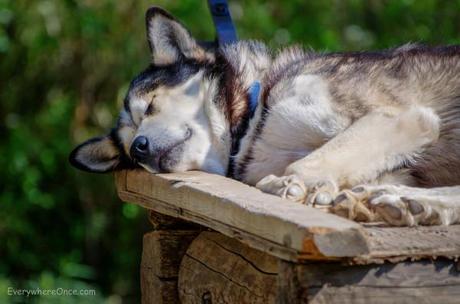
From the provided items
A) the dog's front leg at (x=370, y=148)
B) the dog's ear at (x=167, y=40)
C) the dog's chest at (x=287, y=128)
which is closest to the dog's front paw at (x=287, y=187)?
the dog's front leg at (x=370, y=148)

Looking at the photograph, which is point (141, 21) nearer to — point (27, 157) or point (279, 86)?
point (27, 157)

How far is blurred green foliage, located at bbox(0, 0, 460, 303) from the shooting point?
674 centimetres

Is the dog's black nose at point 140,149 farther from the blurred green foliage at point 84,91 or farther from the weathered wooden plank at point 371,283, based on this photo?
the blurred green foliage at point 84,91

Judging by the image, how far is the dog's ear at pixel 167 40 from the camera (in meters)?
4.36

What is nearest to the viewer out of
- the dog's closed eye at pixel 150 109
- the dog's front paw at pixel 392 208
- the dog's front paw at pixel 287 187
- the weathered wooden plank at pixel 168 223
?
the dog's front paw at pixel 392 208

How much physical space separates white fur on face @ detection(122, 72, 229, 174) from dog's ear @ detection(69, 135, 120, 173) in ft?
0.53

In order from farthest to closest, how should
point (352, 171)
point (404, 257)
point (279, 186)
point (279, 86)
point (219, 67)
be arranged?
point (219, 67) → point (279, 86) → point (352, 171) → point (279, 186) → point (404, 257)

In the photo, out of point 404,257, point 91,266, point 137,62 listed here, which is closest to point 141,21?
point 137,62

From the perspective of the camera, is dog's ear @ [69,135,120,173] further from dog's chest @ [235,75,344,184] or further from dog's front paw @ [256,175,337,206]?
dog's front paw @ [256,175,337,206]

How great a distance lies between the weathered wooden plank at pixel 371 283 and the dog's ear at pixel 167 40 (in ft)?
6.58

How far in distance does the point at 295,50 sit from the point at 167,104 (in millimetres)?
577

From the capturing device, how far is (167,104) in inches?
164

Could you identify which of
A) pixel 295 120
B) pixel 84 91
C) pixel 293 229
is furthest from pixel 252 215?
pixel 84 91

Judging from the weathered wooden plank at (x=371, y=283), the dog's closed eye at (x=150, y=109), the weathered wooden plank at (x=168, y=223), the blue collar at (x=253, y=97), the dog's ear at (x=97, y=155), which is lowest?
the weathered wooden plank at (x=168, y=223)
